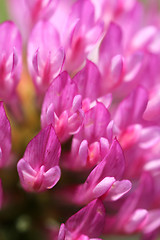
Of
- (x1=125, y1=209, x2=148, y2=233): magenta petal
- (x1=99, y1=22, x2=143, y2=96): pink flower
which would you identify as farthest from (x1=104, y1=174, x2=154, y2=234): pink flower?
(x1=99, y1=22, x2=143, y2=96): pink flower

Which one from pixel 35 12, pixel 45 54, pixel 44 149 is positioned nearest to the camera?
pixel 44 149

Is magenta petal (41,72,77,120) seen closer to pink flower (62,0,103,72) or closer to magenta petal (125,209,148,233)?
pink flower (62,0,103,72)

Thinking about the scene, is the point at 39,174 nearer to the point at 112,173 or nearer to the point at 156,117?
the point at 112,173

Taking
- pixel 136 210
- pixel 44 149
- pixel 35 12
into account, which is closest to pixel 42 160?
pixel 44 149

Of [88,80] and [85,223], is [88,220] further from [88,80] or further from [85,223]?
[88,80]

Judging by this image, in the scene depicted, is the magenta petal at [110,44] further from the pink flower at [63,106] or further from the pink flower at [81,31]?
the pink flower at [63,106]

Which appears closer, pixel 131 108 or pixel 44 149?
pixel 44 149
